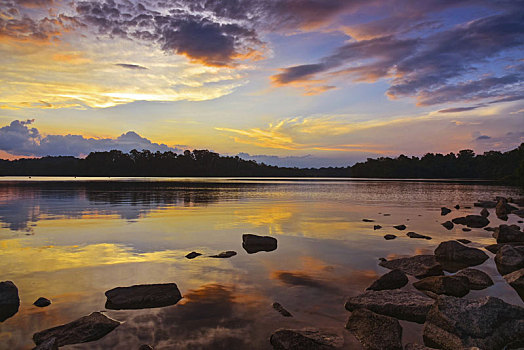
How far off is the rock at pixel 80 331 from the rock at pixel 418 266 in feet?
40.2

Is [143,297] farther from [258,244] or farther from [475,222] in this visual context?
[475,222]

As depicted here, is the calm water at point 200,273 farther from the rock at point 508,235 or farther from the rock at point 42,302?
the rock at point 508,235

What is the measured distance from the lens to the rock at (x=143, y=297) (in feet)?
38.1

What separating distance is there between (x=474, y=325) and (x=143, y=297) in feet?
32.8

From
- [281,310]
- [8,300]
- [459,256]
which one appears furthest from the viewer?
[459,256]

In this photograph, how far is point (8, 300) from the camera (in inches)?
449

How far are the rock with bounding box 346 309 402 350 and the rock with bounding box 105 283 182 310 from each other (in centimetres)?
608

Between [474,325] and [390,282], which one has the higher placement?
[474,325]

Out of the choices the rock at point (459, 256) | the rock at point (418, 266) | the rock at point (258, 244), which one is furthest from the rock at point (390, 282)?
the rock at point (258, 244)

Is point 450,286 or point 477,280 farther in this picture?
point 477,280

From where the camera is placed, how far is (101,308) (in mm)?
11484

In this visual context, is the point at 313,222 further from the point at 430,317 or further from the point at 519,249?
the point at 430,317


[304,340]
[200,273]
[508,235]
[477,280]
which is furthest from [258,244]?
[508,235]

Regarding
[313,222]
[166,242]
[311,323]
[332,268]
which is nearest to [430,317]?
[311,323]
